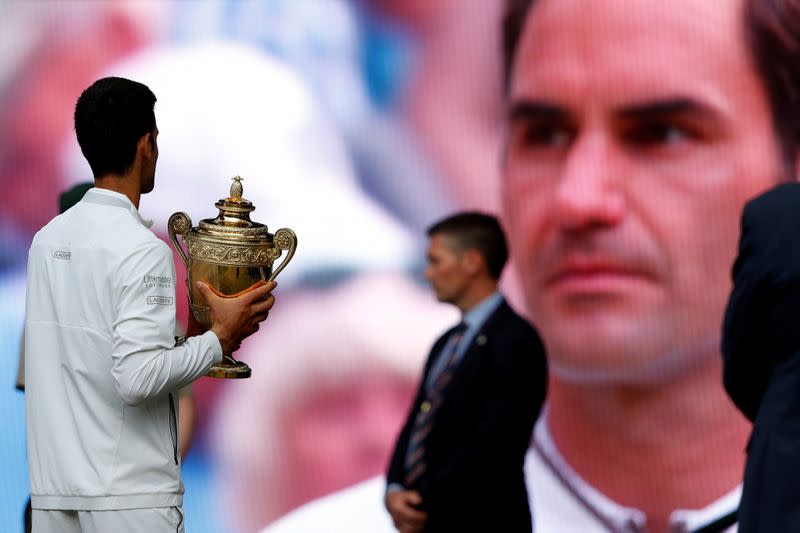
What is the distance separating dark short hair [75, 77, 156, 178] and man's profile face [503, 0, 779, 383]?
1993mm

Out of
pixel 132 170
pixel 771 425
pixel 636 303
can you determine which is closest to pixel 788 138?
pixel 636 303

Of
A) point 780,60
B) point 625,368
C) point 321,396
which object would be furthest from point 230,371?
point 780,60

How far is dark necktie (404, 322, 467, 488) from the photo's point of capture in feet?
9.57

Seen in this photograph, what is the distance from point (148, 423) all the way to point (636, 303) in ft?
6.83

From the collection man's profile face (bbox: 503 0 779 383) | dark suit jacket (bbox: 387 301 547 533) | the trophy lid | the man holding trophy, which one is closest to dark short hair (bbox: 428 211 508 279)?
dark suit jacket (bbox: 387 301 547 533)

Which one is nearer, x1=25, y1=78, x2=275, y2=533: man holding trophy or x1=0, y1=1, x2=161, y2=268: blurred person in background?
x1=25, y1=78, x2=275, y2=533: man holding trophy

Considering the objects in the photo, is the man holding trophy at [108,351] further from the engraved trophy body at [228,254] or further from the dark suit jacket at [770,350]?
the dark suit jacket at [770,350]

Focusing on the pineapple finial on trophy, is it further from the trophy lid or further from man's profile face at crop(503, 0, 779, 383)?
man's profile face at crop(503, 0, 779, 383)

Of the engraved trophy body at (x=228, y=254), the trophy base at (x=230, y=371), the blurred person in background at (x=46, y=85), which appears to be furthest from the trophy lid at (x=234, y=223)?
the blurred person in background at (x=46, y=85)

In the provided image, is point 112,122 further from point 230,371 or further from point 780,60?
point 780,60

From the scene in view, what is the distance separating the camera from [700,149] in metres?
3.51

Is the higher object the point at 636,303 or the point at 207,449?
the point at 636,303

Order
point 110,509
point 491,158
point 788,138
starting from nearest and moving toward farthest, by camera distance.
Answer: point 110,509, point 788,138, point 491,158

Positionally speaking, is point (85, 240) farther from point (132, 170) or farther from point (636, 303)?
point (636, 303)
